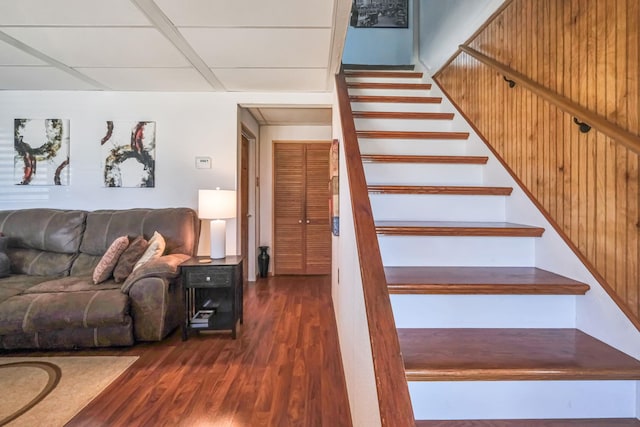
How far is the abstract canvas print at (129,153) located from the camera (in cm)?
335

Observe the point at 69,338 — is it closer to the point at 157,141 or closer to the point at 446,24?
the point at 157,141

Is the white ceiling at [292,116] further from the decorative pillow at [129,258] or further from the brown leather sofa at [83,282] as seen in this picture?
the decorative pillow at [129,258]

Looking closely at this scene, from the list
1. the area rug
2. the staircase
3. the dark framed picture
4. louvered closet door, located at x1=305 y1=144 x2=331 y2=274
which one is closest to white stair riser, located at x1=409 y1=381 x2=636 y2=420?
the staircase

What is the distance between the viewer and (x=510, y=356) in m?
1.10

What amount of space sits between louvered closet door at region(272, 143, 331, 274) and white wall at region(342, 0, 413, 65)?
1.46 meters

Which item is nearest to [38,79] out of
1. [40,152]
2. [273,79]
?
[40,152]

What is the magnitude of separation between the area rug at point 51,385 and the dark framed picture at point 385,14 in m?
4.89

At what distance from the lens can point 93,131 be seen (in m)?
3.36

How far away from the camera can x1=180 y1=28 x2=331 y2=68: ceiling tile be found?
216cm

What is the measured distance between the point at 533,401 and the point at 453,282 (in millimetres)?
465

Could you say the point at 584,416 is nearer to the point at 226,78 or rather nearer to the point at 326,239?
the point at 226,78

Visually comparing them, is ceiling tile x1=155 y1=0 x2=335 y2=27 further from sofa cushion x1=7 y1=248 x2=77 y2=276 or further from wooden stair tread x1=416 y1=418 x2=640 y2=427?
sofa cushion x1=7 y1=248 x2=77 y2=276

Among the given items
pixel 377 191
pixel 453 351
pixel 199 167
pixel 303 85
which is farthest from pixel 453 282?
pixel 199 167

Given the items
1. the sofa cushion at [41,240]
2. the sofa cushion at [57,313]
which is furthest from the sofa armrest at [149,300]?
the sofa cushion at [41,240]
